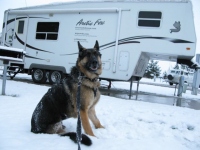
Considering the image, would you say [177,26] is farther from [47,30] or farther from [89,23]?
[47,30]

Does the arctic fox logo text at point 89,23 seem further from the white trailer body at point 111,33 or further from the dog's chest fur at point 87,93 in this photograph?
the dog's chest fur at point 87,93

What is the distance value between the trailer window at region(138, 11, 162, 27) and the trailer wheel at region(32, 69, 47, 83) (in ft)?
18.0

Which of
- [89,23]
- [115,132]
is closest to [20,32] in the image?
[89,23]

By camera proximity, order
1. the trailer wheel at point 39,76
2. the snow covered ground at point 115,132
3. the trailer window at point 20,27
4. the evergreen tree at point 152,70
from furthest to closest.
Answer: the evergreen tree at point 152,70, the trailer window at point 20,27, the trailer wheel at point 39,76, the snow covered ground at point 115,132

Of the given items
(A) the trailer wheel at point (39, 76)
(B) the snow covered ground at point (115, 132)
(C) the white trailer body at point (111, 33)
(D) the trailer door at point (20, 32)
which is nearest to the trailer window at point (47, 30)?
(C) the white trailer body at point (111, 33)

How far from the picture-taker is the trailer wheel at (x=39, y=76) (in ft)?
33.5

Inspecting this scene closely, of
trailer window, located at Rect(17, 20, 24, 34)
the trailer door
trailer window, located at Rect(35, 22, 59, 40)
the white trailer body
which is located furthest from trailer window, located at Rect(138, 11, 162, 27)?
trailer window, located at Rect(17, 20, 24, 34)

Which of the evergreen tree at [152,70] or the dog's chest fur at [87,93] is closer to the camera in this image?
the dog's chest fur at [87,93]

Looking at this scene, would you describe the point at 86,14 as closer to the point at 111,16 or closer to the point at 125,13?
the point at 111,16

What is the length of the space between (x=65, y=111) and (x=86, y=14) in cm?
677

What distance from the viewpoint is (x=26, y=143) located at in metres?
2.62

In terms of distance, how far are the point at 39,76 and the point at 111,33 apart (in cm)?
456

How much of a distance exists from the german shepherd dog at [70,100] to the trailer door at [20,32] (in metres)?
7.92

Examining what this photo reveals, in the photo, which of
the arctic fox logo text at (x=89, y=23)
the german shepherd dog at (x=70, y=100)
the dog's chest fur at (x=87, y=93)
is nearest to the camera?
the german shepherd dog at (x=70, y=100)
